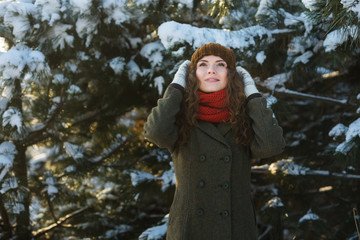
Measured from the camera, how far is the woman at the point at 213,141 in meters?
1.78

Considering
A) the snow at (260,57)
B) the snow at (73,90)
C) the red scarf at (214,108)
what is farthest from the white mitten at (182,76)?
the snow at (73,90)

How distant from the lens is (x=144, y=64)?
10.8 ft

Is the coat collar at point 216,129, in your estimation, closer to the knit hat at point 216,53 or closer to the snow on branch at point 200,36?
the knit hat at point 216,53

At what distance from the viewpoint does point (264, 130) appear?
177 centimetres

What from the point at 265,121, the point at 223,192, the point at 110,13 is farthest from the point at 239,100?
the point at 110,13

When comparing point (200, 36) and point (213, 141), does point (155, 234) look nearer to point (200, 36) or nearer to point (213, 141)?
point (213, 141)

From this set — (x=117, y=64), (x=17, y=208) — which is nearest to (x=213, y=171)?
(x=117, y=64)

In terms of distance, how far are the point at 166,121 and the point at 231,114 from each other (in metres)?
0.39

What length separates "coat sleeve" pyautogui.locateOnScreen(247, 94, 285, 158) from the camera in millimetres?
1772

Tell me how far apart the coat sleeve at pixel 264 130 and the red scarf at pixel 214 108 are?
0.15 m

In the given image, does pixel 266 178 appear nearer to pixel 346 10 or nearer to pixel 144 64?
pixel 144 64

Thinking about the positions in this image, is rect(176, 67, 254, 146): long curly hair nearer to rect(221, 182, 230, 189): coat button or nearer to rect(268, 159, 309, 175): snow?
rect(221, 182, 230, 189): coat button

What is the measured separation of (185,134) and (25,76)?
1551mm

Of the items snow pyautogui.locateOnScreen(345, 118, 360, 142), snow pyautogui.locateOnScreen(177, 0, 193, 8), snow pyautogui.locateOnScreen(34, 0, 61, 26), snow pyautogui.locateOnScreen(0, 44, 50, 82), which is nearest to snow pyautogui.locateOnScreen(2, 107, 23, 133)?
snow pyautogui.locateOnScreen(0, 44, 50, 82)
